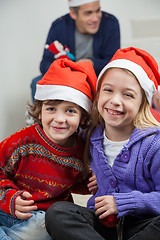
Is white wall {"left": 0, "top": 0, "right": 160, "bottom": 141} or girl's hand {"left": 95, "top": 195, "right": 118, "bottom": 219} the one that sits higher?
white wall {"left": 0, "top": 0, "right": 160, "bottom": 141}

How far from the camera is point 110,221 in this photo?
117 cm

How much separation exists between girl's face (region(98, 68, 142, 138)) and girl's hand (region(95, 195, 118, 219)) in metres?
0.25

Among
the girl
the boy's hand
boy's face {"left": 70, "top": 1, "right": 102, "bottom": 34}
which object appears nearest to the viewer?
the girl

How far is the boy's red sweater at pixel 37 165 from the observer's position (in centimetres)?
136

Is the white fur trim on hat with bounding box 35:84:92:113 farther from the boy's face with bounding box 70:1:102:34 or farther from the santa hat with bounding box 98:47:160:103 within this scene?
the boy's face with bounding box 70:1:102:34

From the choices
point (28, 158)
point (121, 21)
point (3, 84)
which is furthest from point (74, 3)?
point (28, 158)

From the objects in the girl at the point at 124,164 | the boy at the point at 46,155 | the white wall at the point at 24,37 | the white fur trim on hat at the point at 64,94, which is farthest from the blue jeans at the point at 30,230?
the white wall at the point at 24,37

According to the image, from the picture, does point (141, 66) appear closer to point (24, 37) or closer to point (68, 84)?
point (68, 84)

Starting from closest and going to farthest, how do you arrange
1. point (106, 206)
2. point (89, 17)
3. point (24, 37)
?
point (106, 206) < point (89, 17) < point (24, 37)

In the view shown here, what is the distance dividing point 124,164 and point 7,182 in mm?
447

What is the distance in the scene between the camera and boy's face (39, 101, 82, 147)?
52.1 inches

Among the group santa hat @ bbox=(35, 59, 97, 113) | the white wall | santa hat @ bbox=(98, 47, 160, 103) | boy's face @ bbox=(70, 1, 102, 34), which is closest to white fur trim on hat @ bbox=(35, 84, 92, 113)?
santa hat @ bbox=(35, 59, 97, 113)

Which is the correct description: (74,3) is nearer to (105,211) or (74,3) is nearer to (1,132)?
(1,132)

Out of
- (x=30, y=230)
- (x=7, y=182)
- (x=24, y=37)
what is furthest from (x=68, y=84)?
(x=24, y=37)
